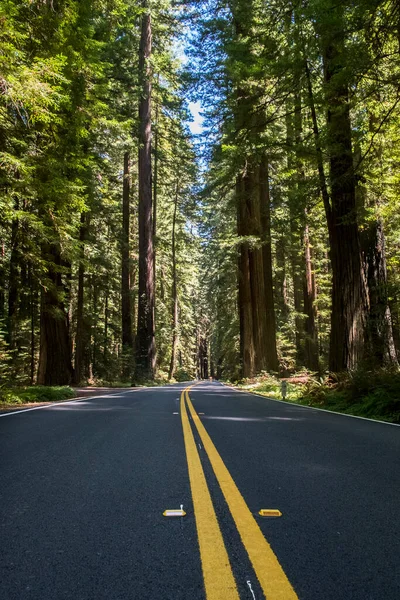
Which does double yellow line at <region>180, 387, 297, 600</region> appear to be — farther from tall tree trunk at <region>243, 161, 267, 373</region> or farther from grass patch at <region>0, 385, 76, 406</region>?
tall tree trunk at <region>243, 161, 267, 373</region>

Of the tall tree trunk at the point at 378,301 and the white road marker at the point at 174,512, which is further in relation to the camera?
the tall tree trunk at the point at 378,301

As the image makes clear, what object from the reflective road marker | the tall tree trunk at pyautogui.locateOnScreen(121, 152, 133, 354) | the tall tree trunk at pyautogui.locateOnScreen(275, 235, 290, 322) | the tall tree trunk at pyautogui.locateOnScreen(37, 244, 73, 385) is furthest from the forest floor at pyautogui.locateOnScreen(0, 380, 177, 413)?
the tall tree trunk at pyautogui.locateOnScreen(275, 235, 290, 322)

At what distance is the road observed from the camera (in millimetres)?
2178

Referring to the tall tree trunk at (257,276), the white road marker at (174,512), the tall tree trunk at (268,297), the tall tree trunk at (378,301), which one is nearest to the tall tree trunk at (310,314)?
the tall tree trunk at (268,297)

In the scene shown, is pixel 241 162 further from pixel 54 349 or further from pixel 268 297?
pixel 54 349

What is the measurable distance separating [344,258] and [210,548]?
1111 cm

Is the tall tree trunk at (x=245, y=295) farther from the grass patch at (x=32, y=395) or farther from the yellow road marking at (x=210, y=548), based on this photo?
the yellow road marking at (x=210, y=548)

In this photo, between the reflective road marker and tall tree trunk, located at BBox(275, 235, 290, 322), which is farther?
tall tree trunk, located at BBox(275, 235, 290, 322)

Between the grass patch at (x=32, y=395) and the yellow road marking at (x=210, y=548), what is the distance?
8228 millimetres

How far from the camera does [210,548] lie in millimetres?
2557

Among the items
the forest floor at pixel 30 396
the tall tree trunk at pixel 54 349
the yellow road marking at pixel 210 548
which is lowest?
the yellow road marking at pixel 210 548

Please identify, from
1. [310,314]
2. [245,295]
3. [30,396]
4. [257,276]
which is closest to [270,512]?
[30,396]

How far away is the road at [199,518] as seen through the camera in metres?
2.18

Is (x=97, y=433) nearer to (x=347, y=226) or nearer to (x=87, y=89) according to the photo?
(x=347, y=226)
